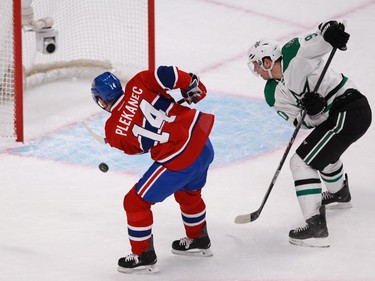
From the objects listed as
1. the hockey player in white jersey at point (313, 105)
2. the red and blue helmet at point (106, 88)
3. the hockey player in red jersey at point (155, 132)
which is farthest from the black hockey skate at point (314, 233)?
the red and blue helmet at point (106, 88)

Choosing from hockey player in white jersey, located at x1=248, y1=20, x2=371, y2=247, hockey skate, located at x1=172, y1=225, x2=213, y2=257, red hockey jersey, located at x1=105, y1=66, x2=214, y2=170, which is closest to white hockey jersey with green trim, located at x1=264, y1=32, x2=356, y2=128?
hockey player in white jersey, located at x1=248, y1=20, x2=371, y2=247

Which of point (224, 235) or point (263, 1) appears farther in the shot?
point (263, 1)

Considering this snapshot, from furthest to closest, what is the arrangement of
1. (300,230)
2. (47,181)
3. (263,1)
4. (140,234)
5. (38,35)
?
(263,1) → (38,35) → (47,181) → (300,230) → (140,234)

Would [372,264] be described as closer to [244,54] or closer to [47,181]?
[47,181]

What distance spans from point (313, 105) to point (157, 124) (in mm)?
654

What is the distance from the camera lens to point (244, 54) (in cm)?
665

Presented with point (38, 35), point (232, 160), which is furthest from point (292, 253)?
point (38, 35)

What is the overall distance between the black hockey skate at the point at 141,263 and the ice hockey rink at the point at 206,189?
29mm

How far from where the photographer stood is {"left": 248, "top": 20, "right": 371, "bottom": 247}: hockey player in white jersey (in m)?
4.28

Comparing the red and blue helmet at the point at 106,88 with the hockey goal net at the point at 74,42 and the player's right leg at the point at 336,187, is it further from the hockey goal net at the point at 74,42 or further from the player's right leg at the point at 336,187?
the hockey goal net at the point at 74,42

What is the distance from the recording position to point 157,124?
155 inches

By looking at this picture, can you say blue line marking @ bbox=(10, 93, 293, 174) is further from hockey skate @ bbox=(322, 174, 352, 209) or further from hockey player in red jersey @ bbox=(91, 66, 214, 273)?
hockey player in red jersey @ bbox=(91, 66, 214, 273)

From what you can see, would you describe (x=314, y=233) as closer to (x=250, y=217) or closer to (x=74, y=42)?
(x=250, y=217)

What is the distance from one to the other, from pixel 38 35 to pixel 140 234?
7.15ft
